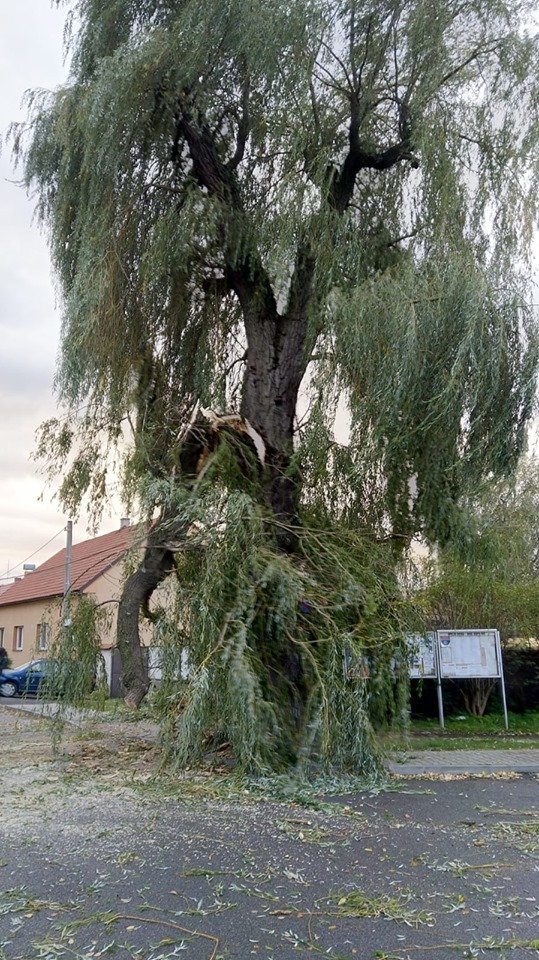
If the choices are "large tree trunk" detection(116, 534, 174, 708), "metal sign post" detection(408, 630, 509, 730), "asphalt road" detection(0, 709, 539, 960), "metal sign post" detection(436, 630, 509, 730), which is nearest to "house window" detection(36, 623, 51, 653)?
"large tree trunk" detection(116, 534, 174, 708)

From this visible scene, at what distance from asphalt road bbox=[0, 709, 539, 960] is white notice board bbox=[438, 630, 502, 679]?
4.93 meters

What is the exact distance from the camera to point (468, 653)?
13.6 m

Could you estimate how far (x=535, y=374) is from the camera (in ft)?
28.3

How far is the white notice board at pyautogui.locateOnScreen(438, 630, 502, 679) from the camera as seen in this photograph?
13.5 meters

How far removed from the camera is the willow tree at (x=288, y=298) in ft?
28.8

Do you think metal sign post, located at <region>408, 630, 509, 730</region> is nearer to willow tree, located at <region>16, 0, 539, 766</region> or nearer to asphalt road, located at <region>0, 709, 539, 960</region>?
Answer: willow tree, located at <region>16, 0, 539, 766</region>

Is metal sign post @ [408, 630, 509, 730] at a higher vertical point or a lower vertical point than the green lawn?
higher

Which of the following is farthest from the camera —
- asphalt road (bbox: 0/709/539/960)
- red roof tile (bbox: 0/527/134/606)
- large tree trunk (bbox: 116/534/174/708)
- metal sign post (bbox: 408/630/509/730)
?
red roof tile (bbox: 0/527/134/606)

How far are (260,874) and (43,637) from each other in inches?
219

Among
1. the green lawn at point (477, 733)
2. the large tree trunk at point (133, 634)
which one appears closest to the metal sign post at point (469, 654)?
the green lawn at point (477, 733)

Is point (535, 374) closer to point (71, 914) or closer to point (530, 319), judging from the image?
point (530, 319)

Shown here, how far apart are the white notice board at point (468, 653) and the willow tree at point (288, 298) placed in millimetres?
4183

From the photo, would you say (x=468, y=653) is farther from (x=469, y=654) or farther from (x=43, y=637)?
(x=43, y=637)

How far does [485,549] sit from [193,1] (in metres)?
7.63
